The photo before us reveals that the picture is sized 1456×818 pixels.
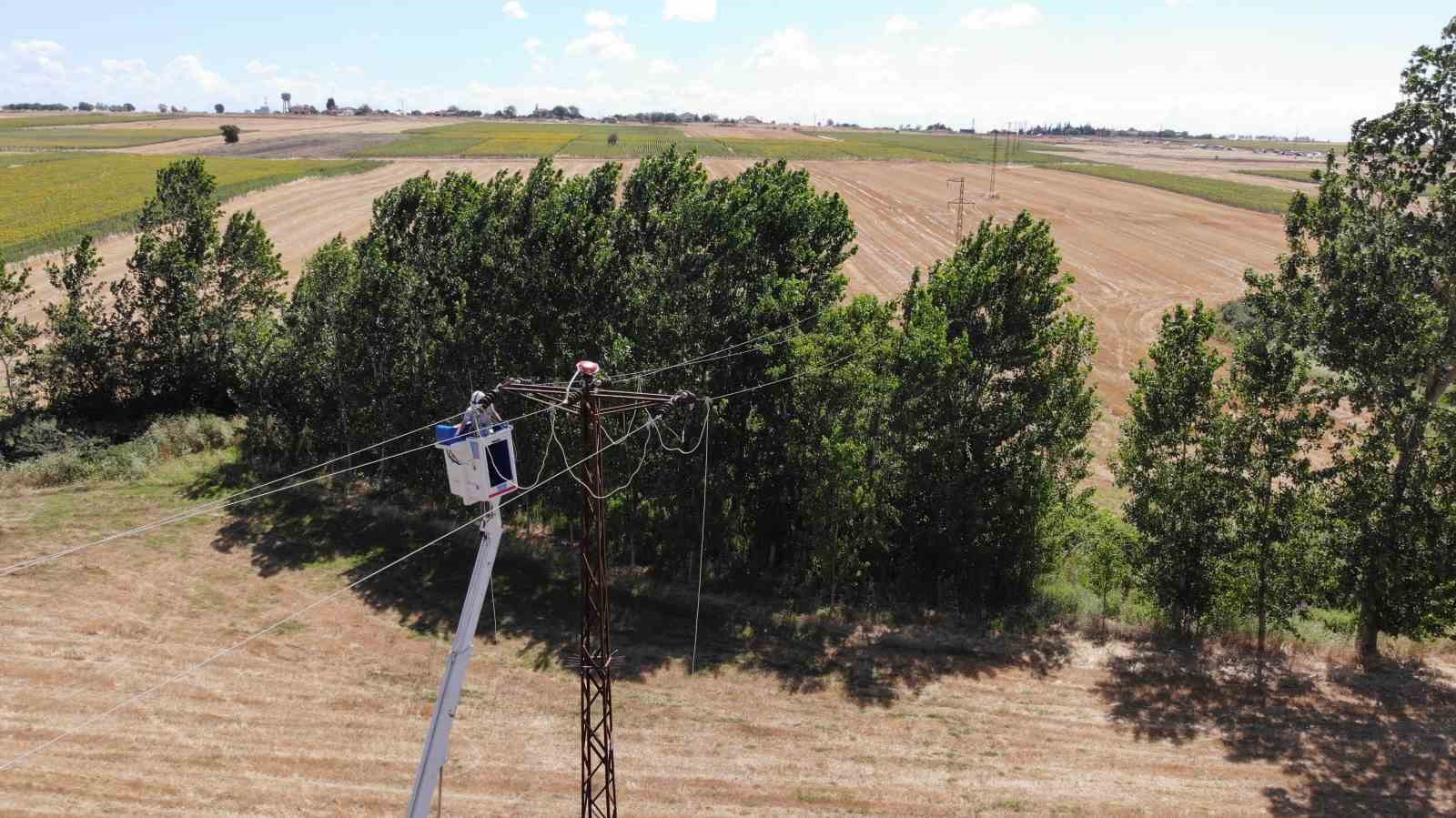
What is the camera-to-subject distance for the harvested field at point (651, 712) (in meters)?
21.4

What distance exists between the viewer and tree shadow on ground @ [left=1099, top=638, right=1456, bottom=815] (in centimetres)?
2219

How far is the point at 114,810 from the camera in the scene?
1961 centimetres

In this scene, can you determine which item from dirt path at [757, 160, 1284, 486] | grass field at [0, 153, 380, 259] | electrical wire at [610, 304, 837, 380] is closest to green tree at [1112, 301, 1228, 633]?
electrical wire at [610, 304, 837, 380]

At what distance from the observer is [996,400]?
29.7 m

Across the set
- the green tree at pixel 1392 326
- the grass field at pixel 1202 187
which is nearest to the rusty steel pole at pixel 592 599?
the green tree at pixel 1392 326

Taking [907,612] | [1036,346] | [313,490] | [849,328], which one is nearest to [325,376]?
[313,490]

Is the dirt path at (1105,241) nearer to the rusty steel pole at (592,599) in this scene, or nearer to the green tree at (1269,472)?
the green tree at (1269,472)

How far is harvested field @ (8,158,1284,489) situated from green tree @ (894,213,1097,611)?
45.1 ft

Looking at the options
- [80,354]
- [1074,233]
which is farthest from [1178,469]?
[1074,233]

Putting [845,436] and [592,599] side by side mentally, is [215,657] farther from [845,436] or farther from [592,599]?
[845,436]

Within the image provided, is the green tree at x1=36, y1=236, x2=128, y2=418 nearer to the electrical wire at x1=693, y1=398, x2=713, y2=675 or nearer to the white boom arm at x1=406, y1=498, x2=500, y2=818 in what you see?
the electrical wire at x1=693, y1=398, x2=713, y2=675

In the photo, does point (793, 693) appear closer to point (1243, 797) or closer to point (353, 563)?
point (1243, 797)

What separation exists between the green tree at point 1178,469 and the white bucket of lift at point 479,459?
63.5 feet

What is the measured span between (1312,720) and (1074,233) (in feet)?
267
